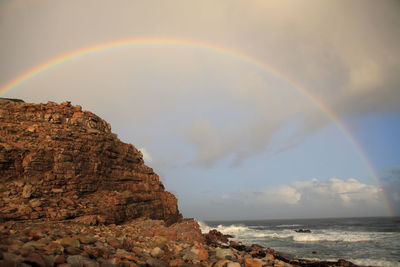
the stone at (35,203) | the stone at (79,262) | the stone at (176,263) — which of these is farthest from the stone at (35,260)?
the stone at (35,203)

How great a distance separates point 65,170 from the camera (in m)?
18.5

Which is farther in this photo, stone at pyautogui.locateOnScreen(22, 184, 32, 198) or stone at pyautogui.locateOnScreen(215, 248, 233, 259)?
stone at pyautogui.locateOnScreen(22, 184, 32, 198)

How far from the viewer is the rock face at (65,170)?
16.0 meters

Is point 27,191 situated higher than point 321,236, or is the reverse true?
point 27,191

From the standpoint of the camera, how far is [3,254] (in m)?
6.05

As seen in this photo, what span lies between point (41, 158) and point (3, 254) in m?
13.4

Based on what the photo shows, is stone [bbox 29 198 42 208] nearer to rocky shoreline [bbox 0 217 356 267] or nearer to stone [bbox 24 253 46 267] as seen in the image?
rocky shoreline [bbox 0 217 356 267]

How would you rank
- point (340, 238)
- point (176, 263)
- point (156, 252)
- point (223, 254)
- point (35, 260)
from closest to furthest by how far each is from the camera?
point (35, 260), point (176, 263), point (156, 252), point (223, 254), point (340, 238)

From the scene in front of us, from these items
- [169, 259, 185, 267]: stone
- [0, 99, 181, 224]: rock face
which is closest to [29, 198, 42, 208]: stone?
[0, 99, 181, 224]: rock face

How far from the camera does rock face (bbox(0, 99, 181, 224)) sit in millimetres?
15961

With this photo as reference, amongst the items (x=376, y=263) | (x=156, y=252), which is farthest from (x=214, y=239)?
(x=156, y=252)

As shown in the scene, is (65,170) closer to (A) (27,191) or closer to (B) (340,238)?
(A) (27,191)

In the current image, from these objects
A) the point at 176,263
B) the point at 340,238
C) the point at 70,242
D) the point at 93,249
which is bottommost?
the point at 340,238

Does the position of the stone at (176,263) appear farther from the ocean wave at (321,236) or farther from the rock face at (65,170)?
the ocean wave at (321,236)
